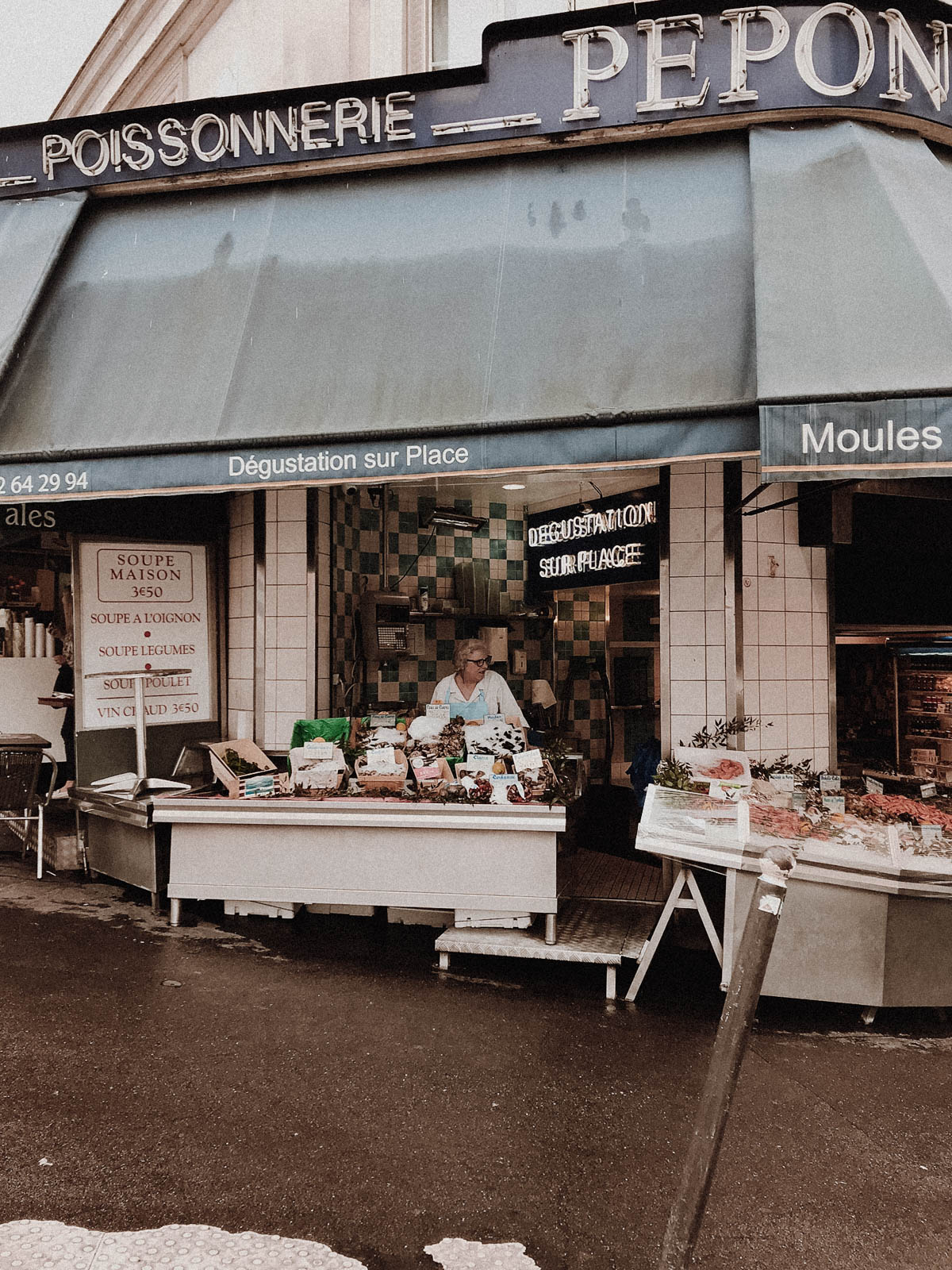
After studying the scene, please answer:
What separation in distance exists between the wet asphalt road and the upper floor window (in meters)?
7.25

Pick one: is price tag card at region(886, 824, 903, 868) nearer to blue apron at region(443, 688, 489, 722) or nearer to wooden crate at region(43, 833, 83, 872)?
blue apron at region(443, 688, 489, 722)

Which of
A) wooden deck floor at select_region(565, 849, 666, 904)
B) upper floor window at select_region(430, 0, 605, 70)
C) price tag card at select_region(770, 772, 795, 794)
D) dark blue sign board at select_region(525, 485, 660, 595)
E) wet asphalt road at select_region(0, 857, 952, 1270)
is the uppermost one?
upper floor window at select_region(430, 0, 605, 70)

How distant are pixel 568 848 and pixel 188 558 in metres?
4.26

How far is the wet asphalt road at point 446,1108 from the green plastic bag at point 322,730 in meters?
1.53

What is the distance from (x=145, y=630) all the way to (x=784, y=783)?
5265 millimetres

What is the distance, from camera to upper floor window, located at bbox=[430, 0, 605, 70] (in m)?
6.80

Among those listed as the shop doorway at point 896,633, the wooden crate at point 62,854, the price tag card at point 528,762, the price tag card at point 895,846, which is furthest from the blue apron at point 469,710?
the wooden crate at point 62,854

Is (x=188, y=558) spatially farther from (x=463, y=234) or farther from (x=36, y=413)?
(x=463, y=234)

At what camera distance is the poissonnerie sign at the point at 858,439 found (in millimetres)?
4055

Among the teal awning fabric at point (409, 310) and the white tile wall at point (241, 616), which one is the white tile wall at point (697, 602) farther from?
the white tile wall at point (241, 616)

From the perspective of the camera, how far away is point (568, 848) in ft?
23.9

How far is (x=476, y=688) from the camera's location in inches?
280

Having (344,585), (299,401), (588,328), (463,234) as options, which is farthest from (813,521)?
(344,585)

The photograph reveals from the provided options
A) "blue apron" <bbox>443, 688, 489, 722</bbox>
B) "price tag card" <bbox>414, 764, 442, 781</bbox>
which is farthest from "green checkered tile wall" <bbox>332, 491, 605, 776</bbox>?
"price tag card" <bbox>414, 764, 442, 781</bbox>
